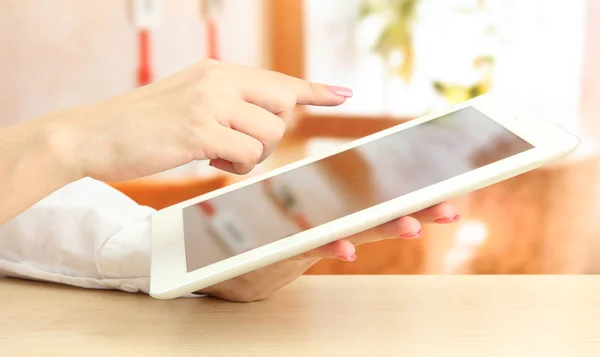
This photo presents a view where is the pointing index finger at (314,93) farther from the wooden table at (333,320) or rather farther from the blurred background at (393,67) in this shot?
the blurred background at (393,67)

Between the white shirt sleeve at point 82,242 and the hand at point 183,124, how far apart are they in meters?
0.12

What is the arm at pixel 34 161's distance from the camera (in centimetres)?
54

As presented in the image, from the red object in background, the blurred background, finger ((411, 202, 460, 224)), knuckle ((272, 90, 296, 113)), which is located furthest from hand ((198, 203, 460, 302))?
the red object in background

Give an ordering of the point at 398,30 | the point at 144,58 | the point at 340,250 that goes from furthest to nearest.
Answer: the point at 144,58, the point at 398,30, the point at 340,250

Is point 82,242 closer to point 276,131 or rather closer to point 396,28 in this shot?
point 276,131

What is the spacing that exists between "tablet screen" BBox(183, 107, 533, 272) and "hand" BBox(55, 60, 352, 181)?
0.04 metres

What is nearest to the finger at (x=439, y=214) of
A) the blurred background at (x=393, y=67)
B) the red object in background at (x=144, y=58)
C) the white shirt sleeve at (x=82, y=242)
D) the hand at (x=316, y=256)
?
the hand at (x=316, y=256)

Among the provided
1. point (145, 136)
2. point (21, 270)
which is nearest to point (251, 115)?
point (145, 136)

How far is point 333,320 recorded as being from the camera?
0.53 meters

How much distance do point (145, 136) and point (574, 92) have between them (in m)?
2.02

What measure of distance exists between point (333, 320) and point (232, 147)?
0.13 m

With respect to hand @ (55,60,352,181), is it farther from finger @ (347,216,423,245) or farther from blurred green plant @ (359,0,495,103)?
blurred green plant @ (359,0,495,103)

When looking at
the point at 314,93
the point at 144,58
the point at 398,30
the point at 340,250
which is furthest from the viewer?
the point at 144,58

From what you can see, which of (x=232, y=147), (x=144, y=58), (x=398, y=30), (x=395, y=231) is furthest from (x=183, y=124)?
(x=144, y=58)
